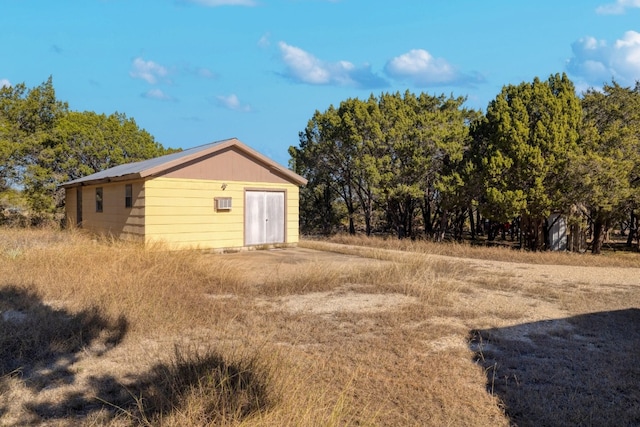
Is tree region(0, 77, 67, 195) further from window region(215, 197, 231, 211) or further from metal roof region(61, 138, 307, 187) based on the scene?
window region(215, 197, 231, 211)

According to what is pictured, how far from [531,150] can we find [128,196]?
14.6 m

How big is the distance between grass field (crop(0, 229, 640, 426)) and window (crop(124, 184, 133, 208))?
4503mm

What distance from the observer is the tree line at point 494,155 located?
56.9 feet

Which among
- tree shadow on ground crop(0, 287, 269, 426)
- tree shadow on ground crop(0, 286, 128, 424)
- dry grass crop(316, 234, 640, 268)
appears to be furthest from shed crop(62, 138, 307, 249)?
tree shadow on ground crop(0, 287, 269, 426)

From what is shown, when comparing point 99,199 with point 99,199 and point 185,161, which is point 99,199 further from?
point 185,161

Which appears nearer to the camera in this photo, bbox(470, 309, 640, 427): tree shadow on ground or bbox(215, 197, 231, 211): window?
bbox(470, 309, 640, 427): tree shadow on ground

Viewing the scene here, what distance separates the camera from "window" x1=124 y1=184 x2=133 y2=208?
545 inches

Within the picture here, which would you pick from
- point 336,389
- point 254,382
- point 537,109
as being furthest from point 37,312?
point 537,109

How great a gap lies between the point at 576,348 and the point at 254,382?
3952 mm

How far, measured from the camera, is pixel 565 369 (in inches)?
181

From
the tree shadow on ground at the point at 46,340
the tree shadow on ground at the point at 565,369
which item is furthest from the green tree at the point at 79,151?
the tree shadow on ground at the point at 565,369

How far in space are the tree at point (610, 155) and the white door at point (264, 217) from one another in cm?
1130

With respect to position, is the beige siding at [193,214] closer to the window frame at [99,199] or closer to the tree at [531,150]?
the window frame at [99,199]

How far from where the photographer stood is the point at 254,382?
3557mm
